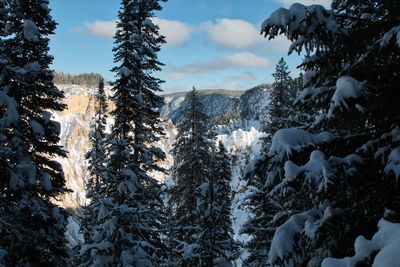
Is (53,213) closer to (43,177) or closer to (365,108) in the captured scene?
(43,177)

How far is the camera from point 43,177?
1566cm

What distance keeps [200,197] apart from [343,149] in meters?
4.39

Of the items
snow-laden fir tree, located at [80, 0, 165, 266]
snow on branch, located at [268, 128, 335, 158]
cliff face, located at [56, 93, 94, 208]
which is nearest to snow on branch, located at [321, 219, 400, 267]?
snow on branch, located at [268, 128, 335, 158]

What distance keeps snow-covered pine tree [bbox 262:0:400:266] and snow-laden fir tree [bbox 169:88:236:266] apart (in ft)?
10.4

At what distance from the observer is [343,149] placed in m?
5.68

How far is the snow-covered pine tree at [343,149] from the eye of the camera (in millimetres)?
4891

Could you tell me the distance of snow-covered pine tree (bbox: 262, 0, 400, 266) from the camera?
4.89m

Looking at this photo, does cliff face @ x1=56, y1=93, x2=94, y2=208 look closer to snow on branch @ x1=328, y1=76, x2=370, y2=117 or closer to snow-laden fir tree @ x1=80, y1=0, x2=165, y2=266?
snow-laden fir tree @ x1=80, y1=0, x2=165, y2=266

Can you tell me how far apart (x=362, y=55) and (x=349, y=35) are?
1.19 ft

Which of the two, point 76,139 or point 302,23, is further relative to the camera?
point 76,139

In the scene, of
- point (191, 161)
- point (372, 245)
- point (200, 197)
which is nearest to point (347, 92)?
point (372, 245)

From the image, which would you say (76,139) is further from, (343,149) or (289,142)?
(289,142)

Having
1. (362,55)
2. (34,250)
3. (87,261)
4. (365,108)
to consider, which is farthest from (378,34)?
(34,250)

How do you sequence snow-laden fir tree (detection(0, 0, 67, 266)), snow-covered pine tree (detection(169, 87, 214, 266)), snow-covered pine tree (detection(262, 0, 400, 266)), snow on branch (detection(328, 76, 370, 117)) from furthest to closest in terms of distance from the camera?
snow-covered pine tree (detection(169, 87, 214, 266)), snow-laden fir tree (detection(0, 0, 67, 266)), snow-covered pine tree (detection(262, 0, 400, 266)), snow on branch (detection(328, 76, 370, 117))
